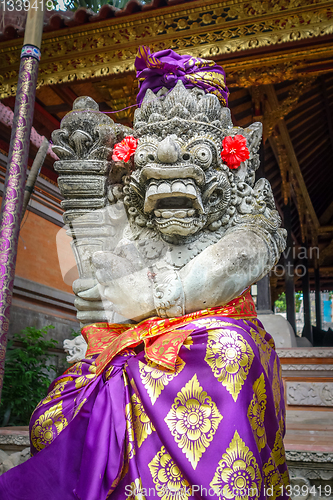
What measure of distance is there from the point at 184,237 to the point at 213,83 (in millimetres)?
821

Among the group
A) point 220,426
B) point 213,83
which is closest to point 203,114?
point 213,83

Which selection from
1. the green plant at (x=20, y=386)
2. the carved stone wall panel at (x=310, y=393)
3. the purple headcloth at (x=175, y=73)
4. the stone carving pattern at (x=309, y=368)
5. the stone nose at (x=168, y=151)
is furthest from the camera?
the green plant at (x=20, y=386)

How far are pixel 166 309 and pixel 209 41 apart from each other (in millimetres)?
3177

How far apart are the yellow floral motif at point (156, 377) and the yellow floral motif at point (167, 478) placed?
0.19m

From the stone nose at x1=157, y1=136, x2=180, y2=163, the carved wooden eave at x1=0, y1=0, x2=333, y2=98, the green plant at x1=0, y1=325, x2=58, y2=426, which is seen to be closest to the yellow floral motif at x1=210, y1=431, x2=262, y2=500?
the stone nose at x1=157, y1=136, x2=180, y2=163

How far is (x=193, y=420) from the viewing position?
1.47 metres

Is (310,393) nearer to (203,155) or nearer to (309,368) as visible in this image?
(309,368)

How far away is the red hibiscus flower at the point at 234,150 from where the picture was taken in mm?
1974

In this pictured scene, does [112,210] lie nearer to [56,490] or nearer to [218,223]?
[218,223]

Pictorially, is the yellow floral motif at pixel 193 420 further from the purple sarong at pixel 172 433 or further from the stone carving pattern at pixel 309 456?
the stone carving pattern at pixel 309 456

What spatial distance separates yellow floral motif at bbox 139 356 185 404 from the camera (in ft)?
5.05

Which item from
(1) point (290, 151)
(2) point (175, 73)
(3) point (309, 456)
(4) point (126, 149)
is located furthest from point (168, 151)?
(1) point (290, 151)

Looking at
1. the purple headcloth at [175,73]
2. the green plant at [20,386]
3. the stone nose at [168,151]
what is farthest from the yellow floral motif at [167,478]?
the green plant at [20,386]

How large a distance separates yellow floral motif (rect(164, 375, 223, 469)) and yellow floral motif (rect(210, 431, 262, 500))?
78 millimetres
